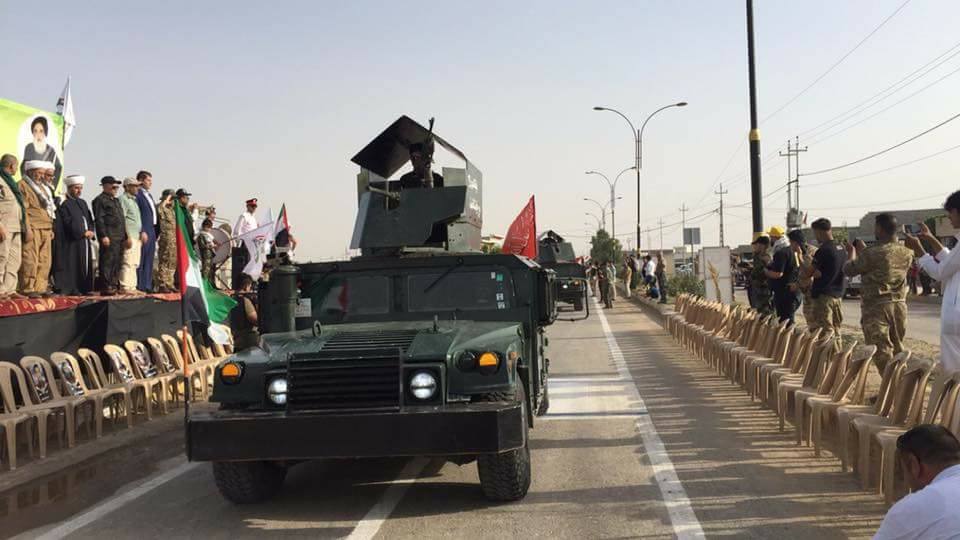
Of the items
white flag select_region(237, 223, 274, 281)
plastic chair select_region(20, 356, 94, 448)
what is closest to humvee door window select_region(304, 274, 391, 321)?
plastic chair select_region(20, 356, 94, 448)

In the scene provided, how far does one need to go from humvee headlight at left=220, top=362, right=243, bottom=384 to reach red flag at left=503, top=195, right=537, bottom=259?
22.7 ft

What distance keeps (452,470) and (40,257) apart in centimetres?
709

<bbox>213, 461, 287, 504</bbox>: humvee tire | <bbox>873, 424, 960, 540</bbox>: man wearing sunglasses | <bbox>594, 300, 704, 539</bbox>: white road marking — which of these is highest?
<bbox>873, 424, 960, 540</bbox>: man wearing sunglasses

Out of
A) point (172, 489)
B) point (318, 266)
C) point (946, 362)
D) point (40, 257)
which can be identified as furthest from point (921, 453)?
point (40, 257)

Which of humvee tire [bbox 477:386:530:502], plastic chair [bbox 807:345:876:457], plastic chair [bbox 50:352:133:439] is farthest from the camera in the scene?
plastic chair [bbox 50:352:133:439]

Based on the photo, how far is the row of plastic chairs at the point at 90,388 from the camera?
26.6 ft

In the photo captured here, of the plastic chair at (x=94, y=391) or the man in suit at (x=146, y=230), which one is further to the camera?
the man in suit at (x=146, y=230)

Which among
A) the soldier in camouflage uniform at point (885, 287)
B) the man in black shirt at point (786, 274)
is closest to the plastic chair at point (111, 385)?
the soldier in camouflage uniform at point (885, 287)

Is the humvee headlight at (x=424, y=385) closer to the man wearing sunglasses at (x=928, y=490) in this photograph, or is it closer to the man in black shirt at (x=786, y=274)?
the man wearing sunglasses at (x=928, y=490)

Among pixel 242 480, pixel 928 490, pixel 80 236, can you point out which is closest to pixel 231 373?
pixel 242 480

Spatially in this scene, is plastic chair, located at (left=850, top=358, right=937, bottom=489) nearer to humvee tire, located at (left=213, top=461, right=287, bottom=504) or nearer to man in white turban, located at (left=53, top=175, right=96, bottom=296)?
humvee tire, located at (left=213, top=461, right=287, bottom=504)

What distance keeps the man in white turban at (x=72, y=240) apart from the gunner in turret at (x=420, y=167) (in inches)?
196

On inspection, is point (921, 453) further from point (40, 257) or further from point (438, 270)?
point (40, 257)

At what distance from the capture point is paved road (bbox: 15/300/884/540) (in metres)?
5.45
